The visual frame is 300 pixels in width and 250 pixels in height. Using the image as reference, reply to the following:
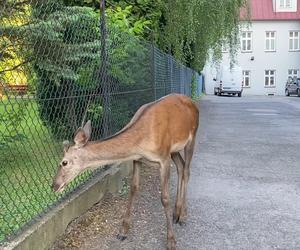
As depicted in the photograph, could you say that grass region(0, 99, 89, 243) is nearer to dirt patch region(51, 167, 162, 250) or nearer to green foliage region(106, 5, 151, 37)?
dirt patch region(51, 167, 162, 250)

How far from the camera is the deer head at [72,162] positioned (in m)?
4.36

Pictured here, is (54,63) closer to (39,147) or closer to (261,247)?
(39,147)

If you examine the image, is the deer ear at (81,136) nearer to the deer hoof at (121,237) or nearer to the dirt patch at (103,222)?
the dirt patch at (103,222)

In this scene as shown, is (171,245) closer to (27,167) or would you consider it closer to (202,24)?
(27,167)

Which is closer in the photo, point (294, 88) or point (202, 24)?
point (202, 24)

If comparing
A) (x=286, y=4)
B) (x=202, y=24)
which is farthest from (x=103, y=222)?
(x=286, y=4)

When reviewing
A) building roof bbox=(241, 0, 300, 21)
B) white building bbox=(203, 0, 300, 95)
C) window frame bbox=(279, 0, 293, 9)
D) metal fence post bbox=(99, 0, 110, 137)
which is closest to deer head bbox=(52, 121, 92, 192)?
metal fence post bbox=(99, 0, 110, 137)

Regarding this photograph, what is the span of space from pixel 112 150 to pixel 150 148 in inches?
15.5

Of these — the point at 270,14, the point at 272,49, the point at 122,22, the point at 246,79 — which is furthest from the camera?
the point at 246,79

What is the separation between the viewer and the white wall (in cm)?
5669

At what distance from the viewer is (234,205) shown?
21.4 feet

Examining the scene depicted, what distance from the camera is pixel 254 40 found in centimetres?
5712

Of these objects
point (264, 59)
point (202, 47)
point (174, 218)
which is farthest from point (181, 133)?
point (264, 59)

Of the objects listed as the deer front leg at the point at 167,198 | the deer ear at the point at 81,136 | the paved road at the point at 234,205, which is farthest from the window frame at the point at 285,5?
the deer ear at the point at 81,136
